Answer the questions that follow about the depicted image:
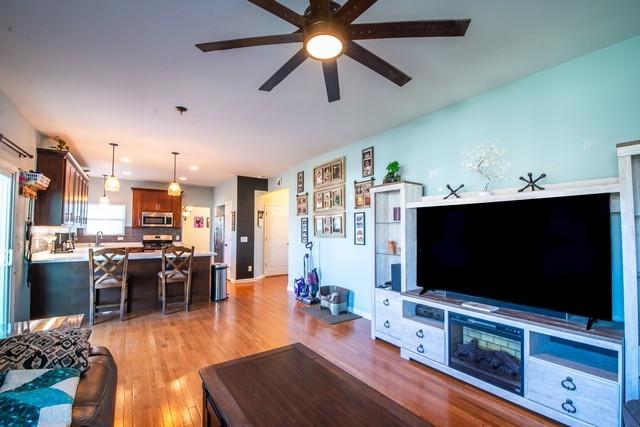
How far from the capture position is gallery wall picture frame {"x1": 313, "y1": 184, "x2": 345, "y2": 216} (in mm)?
4906

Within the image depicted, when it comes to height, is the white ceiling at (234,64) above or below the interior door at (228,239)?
above

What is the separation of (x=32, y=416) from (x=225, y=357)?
212 centimetres

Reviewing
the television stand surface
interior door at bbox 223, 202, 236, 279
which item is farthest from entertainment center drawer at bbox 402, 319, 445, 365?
interior door at bbox 223, 202, 236, 279

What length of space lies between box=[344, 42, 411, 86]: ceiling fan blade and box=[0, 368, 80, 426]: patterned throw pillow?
6.79ft

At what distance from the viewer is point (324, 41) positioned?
59.2 inches

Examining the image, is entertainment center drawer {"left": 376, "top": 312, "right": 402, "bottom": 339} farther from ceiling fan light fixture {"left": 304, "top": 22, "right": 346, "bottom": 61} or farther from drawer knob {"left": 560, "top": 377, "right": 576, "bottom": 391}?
ceiling fan light fixture {"left": 304, "top": 22, "right": 346, "bottom": 61}

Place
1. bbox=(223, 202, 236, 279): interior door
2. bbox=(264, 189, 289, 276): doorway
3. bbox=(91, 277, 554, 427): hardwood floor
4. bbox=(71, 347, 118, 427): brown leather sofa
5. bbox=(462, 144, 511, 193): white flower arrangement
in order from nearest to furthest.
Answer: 1. bbox=(71, 347, 118, 427): brown leather sofa
2. bbox=(91, 277, 554, 427): hardwood floor
3. bbox=(462, 144, 511, 193): white flower arrangement
4. bbox=(223, 202, 236, 279): interior door
5. bbox=(264, 189, 289, 276): doorway

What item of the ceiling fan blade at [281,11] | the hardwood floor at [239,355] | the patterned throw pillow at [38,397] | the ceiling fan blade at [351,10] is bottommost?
the hardwood floor at [239,355]

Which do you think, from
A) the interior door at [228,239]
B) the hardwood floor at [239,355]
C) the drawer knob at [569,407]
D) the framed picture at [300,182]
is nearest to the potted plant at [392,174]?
the hardwood floor at [239,355]

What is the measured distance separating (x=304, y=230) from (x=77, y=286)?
3.72 m

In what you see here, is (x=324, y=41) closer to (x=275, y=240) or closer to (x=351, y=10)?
(x=351, y=10)

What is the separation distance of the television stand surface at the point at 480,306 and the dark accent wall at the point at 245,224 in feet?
18.5

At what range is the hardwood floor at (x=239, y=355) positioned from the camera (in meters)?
2.16

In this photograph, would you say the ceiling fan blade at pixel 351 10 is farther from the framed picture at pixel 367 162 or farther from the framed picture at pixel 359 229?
the framed picture at pixel 359 229
